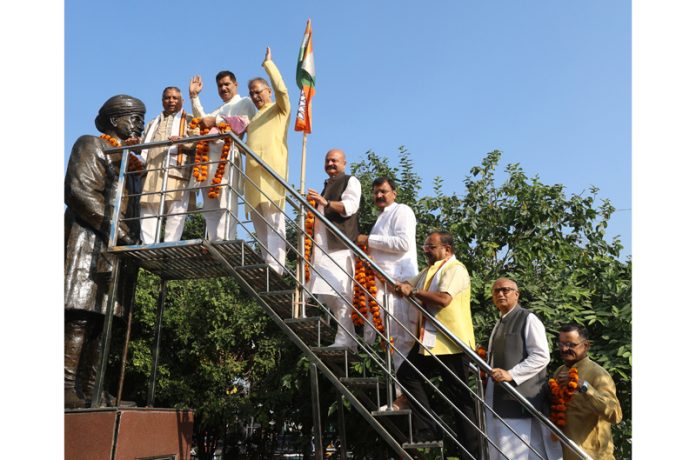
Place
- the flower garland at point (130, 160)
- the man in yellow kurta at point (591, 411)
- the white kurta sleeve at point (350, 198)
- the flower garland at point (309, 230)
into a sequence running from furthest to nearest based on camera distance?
1. the flower garland at point (130, 160)
2. the flower garland at point (309, 230)
3. the white kurta sleeve at point (350, 198)
4. the man in yellow kurta at point (591, 411)

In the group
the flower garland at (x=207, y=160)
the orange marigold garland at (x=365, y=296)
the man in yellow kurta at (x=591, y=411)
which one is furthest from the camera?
the flower garland at (x=207, y=160)

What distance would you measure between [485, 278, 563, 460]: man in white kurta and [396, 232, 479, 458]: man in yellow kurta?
0.16 meters

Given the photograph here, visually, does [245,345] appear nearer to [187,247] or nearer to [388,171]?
[388,171]

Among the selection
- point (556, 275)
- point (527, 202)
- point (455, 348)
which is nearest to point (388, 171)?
point (527, 202)

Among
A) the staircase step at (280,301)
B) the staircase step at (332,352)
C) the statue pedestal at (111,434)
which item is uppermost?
the staircase step at (280,301)

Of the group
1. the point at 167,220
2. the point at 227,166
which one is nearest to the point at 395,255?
the point at 227,166

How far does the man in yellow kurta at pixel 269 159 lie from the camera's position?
18.7ft

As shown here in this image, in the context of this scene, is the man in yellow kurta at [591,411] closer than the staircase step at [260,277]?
Yes

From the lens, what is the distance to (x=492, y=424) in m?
4.63

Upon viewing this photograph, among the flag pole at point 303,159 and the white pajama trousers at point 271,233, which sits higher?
the flag pole at point 303,159

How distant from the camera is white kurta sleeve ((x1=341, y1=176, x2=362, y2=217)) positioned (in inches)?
211

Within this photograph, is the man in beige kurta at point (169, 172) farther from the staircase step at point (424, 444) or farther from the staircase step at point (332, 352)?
the staircase step at point (424, 444)

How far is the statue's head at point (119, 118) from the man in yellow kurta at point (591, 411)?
4077 millimetres

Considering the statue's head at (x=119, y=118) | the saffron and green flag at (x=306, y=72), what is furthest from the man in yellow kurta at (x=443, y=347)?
the statue's head at (x=119, y=118)
